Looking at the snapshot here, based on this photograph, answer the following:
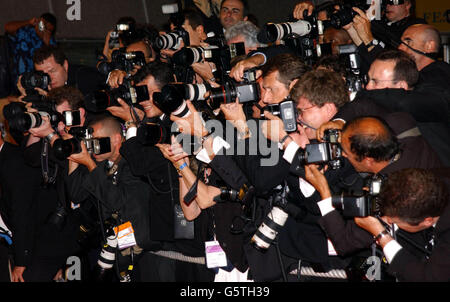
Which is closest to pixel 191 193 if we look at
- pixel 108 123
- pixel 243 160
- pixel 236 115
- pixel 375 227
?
pixel 243 160

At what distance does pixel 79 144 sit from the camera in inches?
135

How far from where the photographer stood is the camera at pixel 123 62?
12.2 ft

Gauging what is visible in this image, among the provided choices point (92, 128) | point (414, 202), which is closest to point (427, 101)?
point (414, 202)

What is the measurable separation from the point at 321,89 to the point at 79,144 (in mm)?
1602

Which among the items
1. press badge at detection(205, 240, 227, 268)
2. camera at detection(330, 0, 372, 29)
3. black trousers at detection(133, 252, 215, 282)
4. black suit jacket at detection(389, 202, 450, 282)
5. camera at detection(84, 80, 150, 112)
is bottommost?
black trousers at detection(133, 252, 215, 282)

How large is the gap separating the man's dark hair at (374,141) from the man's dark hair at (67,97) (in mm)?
2122

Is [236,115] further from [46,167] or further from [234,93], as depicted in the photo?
[46,167]

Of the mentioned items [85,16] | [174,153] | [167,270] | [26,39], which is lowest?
[167,270]

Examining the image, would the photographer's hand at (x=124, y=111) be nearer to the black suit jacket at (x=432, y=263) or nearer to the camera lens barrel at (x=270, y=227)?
the camera lens barrel at (x=270, y=227)

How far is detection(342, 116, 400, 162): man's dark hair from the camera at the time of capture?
7.57ft

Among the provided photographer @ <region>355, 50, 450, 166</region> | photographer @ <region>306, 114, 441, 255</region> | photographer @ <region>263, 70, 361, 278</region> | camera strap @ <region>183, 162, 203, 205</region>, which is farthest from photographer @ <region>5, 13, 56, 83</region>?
photographer @ <region>306, 114, 441, 255</region>

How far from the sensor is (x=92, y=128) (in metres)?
3.48

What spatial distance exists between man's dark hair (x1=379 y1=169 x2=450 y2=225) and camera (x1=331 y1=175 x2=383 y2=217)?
0.06 metres

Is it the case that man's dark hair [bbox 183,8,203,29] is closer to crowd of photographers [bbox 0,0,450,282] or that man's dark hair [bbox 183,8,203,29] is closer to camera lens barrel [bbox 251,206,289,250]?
crowd of photographers [bbox 0,0,450,282]
